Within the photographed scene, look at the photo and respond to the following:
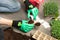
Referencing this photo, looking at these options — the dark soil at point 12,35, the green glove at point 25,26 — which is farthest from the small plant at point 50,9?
the dark soil at point 12,35

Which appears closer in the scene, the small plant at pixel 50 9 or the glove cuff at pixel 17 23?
the glove cuff at pixel 17 23

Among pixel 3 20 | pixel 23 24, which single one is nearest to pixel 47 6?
pixel 23 24

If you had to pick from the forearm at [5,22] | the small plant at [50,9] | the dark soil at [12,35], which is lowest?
the dark soil at [12,35]

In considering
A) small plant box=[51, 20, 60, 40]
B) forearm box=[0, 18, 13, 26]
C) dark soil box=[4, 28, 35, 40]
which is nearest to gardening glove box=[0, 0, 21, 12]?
forearm box=[0, 18, 13, 26]

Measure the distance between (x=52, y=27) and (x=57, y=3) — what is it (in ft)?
1.30

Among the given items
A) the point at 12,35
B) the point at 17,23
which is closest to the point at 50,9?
the point at 17,23

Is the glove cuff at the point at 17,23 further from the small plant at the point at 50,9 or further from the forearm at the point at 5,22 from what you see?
the small plant at the point at 50,9

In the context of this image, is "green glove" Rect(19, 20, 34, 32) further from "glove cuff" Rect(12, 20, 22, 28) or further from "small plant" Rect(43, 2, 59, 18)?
"small plant" Rect(43, 2, 59, 18)

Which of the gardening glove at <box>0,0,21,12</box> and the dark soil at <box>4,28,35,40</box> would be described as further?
the gardening glove at <box>0,0,21,12</box>

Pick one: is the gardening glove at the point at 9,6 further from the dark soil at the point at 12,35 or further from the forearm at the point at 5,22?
the dark soil at the point at 12,35

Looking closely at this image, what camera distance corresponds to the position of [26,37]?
1394 millimetres

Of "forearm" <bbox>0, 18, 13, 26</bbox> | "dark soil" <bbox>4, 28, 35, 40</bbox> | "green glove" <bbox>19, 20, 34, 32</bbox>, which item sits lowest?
"dark soil" <bbox>4, 28, 35, 40</bbox>

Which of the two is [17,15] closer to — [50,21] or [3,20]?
[3,20]

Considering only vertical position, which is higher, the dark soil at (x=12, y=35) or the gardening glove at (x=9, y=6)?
the gardening glove at (x=9, y=6)
